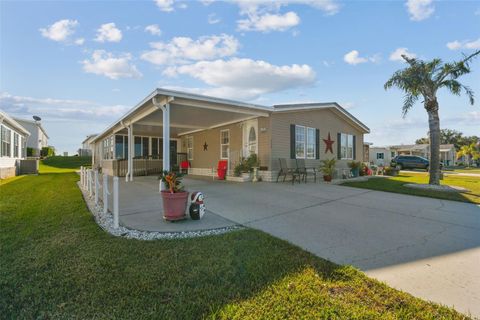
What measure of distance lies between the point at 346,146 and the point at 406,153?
119 feet

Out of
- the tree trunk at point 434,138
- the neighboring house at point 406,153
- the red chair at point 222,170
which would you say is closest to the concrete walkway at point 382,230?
the tree trunk at point 434,138

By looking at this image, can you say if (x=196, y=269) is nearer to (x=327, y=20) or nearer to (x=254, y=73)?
(x=327, y=20)

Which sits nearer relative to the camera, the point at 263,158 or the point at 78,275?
the point at 78,275

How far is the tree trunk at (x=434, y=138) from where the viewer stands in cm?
981

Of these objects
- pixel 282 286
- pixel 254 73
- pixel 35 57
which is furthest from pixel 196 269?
pixel 254 73

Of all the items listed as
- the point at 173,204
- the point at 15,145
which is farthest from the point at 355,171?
the point at 15,145

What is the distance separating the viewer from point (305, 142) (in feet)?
40.2

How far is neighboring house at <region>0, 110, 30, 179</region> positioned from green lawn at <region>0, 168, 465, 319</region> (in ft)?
39.7

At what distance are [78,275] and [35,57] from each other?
1003 centimetres

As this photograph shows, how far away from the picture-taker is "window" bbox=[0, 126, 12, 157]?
1278 cm

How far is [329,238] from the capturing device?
3.79 m

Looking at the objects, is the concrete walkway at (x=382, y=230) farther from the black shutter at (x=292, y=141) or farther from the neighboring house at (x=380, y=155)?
the neighboring house at (x=380, y=155)

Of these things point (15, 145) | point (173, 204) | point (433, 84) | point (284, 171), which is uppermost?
point (433, 84)

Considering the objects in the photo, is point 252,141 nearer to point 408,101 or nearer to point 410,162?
point 408,101
